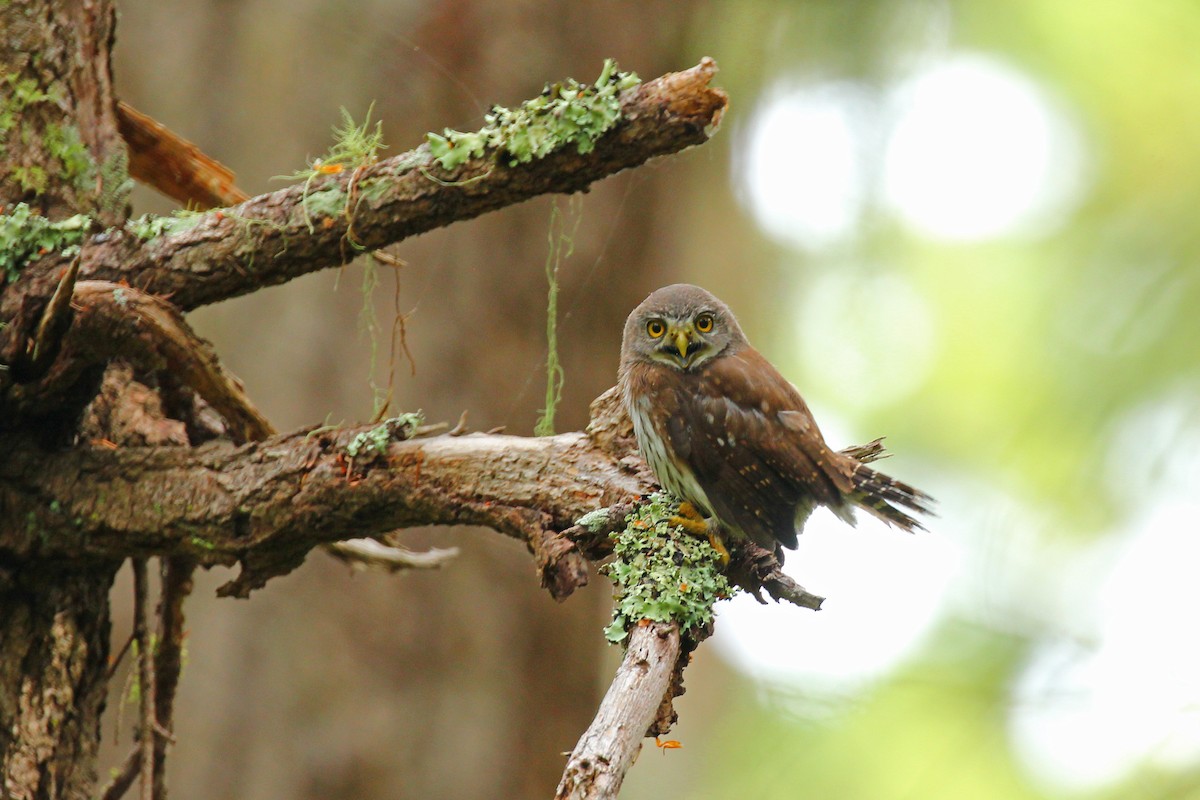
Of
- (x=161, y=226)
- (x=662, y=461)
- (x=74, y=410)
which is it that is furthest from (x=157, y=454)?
(x=662, y=461)

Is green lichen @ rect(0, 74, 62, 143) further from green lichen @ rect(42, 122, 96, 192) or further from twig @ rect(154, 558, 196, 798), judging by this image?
twig @ rect(154, 558, 196, 798)

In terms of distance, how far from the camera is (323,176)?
92.4 inches

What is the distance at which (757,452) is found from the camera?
3.17 metres

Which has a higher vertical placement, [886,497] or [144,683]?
[886,497]

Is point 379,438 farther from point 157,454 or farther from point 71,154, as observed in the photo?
point 71,154

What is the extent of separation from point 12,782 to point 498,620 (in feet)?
7.50

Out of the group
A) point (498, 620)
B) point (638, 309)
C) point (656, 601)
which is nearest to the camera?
point (656, 601)

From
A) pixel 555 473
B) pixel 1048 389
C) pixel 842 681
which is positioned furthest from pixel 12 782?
pixel 1048 389

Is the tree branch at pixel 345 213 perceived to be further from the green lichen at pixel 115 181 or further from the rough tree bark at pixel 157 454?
the green lichen at pixel 115 181

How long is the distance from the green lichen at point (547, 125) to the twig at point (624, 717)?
0.99 meters

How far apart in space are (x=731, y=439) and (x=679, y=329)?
53cm

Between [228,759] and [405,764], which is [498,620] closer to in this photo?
[405,764]

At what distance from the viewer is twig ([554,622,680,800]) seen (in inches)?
58.7

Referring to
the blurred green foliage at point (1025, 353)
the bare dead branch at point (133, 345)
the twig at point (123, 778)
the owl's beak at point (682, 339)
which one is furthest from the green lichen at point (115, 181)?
the blurred green foliage at point (1025, 353)
